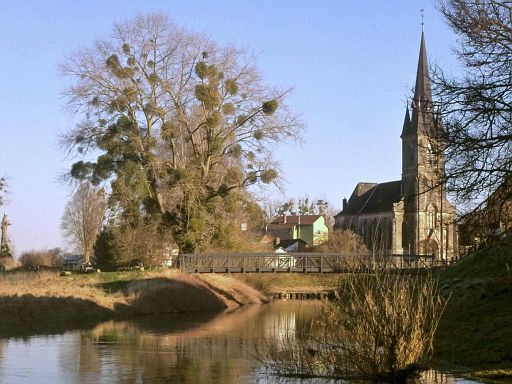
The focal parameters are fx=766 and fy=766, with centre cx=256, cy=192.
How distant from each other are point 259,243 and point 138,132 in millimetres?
13442

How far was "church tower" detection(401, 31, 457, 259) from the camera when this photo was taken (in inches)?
710

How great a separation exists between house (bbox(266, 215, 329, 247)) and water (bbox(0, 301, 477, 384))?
286 ft

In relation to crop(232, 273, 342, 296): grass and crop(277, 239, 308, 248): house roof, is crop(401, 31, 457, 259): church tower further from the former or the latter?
crop(277, 239, 308, 248): house roof

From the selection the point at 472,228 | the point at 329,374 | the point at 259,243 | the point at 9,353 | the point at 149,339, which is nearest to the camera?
the point at 329,374

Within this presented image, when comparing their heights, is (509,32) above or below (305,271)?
above

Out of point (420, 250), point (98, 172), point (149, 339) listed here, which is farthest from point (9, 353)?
point (420, 250)

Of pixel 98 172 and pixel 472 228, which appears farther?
pixel 98 172

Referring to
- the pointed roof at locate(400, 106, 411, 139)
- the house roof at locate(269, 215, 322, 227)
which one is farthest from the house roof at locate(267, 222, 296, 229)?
the pointed roof at locate(400, 106, 411, 139)

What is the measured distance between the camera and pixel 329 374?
613 inches

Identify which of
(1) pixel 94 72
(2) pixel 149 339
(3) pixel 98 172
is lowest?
(2) pixel 149 339

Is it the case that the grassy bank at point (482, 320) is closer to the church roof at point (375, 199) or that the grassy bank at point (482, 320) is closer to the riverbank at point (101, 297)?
the riverbank at point (101, 297)

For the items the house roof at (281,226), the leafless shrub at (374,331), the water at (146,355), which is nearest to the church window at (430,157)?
the leafless shrub at (374,331)

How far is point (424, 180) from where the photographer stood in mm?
19750

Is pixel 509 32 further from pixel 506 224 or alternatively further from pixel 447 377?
pixel 447 377
